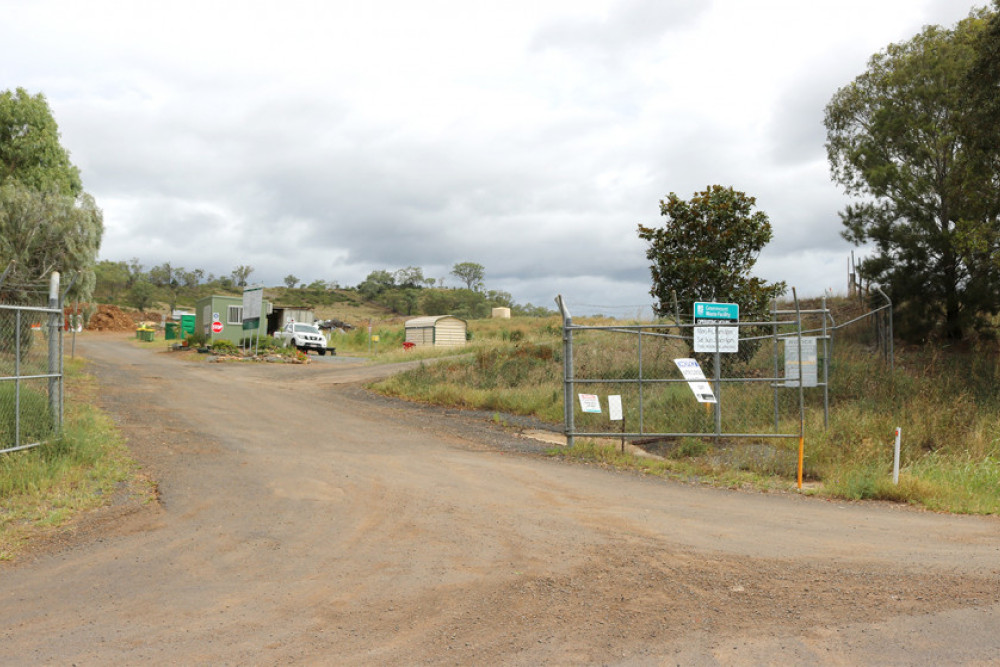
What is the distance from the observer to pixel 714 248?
16.7 metres

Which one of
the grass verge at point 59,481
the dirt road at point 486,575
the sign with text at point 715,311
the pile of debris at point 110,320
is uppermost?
the pile of debris at point 110,320

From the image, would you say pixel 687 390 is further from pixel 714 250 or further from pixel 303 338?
pixel 303 338

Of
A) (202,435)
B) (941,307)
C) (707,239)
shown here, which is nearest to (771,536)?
(202,435)

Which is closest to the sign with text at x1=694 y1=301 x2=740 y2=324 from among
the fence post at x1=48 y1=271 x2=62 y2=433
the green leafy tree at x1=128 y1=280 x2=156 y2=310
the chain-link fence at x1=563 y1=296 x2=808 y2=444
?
the chain-link fence at x1=563 y1=296 x2=808 y2=444

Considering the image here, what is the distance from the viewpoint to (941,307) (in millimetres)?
21844

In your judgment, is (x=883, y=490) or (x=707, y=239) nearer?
(x=883, y=490)

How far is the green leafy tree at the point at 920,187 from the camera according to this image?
20.5m

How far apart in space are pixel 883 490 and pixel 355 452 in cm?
765

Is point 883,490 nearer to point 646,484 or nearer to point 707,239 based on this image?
point 646,484

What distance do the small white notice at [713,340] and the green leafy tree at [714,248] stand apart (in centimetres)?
511

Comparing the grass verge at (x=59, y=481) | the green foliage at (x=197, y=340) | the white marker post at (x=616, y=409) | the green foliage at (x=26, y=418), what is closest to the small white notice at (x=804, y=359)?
the white marker post at (x=616, y=409)

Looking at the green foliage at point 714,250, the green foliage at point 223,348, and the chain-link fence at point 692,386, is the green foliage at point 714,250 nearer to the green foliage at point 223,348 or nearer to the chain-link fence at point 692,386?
the chain-link fence at point 692,386

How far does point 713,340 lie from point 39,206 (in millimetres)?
19593

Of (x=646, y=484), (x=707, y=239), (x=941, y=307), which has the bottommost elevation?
(x=646, y=484)
